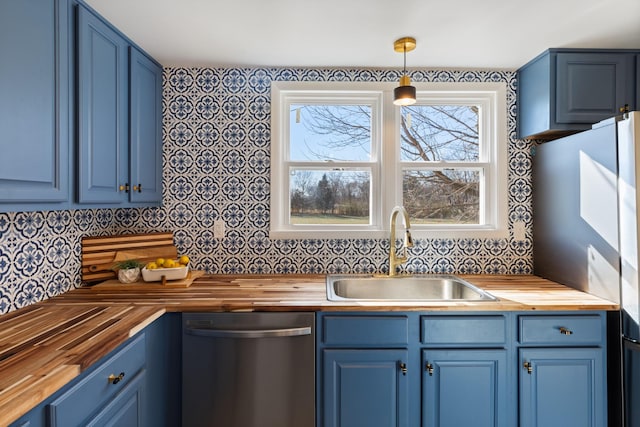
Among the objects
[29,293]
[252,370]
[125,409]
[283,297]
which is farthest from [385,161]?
[29,293]

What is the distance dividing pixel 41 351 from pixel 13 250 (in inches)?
26.1

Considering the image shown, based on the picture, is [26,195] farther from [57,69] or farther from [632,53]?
[632,53]

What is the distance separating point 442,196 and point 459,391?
4.06 feet

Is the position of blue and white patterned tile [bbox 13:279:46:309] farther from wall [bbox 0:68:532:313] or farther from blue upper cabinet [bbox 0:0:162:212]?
wall [bbox 0:68:532:313]

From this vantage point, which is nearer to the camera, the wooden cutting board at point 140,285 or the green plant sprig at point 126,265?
the wooden cutting board at point 140,285

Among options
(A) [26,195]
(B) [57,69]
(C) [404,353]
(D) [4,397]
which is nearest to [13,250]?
(A) [26,195]

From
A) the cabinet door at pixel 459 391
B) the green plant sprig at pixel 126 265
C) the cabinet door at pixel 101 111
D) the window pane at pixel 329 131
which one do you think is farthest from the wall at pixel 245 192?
the cabinet door at pixel 459 391

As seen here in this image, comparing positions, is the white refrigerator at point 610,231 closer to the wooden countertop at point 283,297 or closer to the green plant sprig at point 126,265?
the wooden countertop at point 283,297

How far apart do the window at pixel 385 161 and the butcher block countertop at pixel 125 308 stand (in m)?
0.46

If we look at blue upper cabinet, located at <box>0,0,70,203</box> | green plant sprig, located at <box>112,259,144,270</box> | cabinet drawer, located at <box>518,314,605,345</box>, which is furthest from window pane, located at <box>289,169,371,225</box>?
blue upper cabinet, located at <box>0,0,70,203</box>

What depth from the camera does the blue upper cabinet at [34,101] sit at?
1115 mm

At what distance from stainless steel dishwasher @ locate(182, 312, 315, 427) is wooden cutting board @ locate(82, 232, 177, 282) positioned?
71 centimetres

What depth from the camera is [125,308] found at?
153cm

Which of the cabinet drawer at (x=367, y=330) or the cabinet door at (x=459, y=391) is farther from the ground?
the cabinet drawer at (x=367, y=330)
